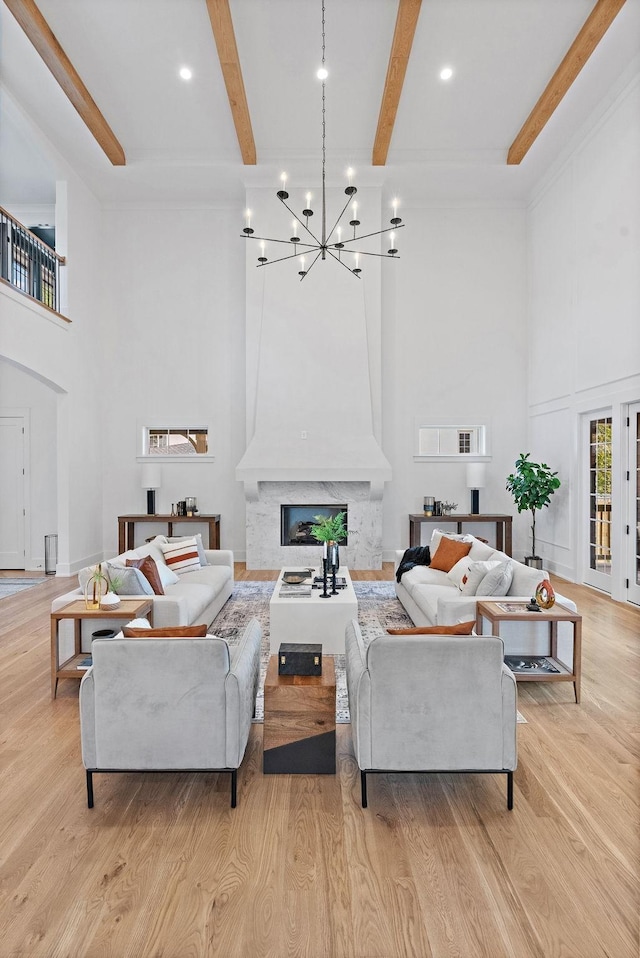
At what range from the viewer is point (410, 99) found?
21.1 feet

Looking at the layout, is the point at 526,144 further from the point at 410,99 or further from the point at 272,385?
the point at 272,385

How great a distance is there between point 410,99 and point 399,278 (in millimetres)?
2540

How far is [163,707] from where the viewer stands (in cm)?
235

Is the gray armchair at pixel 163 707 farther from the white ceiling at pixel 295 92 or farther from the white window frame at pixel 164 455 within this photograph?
the white window frame at pixel 164 455

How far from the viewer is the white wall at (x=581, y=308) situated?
5.76m

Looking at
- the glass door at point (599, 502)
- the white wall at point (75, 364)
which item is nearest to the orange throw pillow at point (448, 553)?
the glass door at point (599, 502)

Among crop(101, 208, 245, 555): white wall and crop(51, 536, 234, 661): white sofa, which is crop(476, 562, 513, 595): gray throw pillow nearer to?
crop(51, 536, 234, 661): white sofa

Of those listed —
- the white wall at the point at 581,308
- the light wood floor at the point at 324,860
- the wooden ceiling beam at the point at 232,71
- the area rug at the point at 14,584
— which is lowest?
the light wood floor at the point at 324,860

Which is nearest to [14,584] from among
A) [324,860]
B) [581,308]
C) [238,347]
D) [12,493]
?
[12,493]

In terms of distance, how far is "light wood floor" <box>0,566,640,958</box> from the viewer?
172 cm

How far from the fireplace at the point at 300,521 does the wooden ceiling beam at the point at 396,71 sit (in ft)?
16.0

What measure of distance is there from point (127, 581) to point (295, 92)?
578cm

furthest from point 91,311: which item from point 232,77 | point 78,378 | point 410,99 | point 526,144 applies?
point 526,144

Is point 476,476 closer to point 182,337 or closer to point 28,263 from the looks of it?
point 182,337
